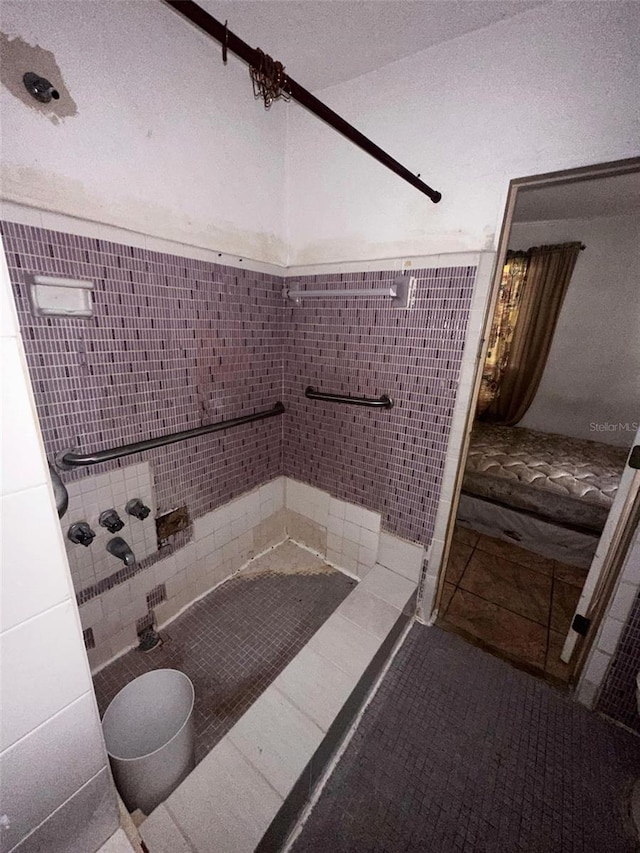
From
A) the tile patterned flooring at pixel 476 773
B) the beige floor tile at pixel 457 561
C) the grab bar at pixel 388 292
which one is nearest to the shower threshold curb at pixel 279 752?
A: the tile patterned flooring at pixel 476 773

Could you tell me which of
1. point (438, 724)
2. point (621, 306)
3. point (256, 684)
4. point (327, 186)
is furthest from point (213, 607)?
point (621, 306)

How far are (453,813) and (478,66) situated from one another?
2.73 m

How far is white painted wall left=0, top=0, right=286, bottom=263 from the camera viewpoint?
106 centimetres

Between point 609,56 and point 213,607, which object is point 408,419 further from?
point 213,607

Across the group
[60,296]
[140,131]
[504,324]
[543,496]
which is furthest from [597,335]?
[60,296]

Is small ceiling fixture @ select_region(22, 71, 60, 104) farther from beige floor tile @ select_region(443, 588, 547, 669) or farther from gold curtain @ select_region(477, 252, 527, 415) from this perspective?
gold curtain @ select_region(477, 252, 527, 415)

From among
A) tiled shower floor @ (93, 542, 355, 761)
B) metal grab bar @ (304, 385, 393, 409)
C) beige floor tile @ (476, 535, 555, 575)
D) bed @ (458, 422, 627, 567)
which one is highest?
metal grab bar @ (304, 385, 393, 409)

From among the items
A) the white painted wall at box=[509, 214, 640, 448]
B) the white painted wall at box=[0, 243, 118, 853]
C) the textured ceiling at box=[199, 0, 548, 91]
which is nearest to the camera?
the white painted wall at box=[0, 243, 118, 853]

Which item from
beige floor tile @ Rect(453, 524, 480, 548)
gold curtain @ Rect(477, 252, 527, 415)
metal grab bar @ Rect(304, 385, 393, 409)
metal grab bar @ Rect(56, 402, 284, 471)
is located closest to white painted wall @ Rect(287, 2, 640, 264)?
metal grab bar @ Rect(304, 385, 393, 409)

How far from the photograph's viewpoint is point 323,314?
1.94 metres

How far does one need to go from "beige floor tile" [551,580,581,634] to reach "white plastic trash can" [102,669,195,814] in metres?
1.97

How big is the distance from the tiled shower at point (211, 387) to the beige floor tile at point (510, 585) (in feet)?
2.50

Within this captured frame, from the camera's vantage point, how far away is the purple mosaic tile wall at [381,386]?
1.58 meters

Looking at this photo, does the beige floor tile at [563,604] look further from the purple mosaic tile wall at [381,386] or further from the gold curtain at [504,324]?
the gold curtain at [504,324]
